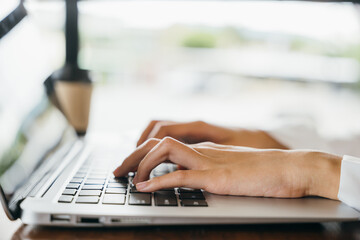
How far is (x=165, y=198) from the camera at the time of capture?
1.59 ft

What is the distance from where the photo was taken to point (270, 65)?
3.69m

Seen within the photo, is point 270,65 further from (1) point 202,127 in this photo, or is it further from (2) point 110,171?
(2) point 110,171

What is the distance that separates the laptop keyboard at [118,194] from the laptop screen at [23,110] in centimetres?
8

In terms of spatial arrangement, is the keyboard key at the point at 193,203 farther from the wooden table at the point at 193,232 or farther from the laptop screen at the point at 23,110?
the laptop screen at the point at 23,110

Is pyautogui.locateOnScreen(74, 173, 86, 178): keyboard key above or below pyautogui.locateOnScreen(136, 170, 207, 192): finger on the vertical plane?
below

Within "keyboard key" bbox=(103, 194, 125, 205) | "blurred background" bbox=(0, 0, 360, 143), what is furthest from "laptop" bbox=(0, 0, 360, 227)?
"blurred background" bbox=(0, 0, 360, 143)

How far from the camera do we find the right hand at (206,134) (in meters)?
0.76

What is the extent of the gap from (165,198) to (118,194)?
7 cm

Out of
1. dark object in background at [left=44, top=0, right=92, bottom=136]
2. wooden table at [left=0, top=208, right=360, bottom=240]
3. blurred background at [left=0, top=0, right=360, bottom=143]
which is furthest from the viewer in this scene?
blurred background at [left=0, top=0, right=360, bottom=143]

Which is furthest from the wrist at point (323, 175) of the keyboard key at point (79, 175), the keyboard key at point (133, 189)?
the keyboard key at point (79, 175)

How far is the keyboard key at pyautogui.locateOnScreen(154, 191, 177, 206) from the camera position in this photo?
46 centimetres

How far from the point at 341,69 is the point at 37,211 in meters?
3.66

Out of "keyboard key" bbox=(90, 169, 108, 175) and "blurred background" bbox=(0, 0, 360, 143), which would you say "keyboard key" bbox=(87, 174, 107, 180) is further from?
"blurred background" bbox=(0, 0, 360, 143)

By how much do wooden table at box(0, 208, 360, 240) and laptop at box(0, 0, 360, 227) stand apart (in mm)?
14
